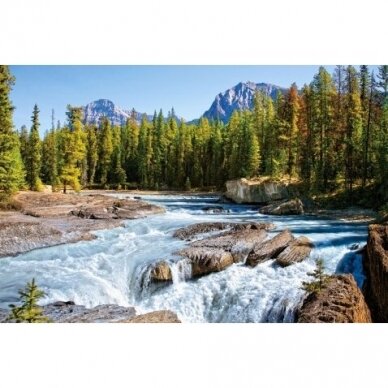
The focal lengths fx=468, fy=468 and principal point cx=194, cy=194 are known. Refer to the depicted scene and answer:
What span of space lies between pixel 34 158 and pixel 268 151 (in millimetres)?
4964

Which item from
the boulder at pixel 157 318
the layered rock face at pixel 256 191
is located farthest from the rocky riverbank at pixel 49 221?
the boulder at pixel 157 318

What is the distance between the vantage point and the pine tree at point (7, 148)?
23.5 feet

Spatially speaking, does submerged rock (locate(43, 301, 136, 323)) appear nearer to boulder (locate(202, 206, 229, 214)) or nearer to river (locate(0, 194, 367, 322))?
river (locate(0, 194, 367, 322))

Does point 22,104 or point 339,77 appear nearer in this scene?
point 22,104

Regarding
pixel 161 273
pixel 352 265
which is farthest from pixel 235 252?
pixel 352 265

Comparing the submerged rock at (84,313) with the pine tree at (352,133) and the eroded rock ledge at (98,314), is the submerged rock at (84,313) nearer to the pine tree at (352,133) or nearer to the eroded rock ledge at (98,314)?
the eroded rock ledge at (98,314)

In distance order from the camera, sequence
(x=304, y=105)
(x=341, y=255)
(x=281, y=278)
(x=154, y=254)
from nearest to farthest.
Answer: (x=281, y=278) < (x=341, y=255) < (x=154, y=254) < (x=304, y=105)

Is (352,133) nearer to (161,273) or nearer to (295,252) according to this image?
(295,252)

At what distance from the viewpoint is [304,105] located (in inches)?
457

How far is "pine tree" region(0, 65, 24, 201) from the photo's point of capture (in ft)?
23.5

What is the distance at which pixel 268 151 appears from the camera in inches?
402

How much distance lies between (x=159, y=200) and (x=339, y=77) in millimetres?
5483

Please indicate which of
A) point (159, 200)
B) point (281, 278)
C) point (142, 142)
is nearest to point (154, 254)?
point (281, 278)
